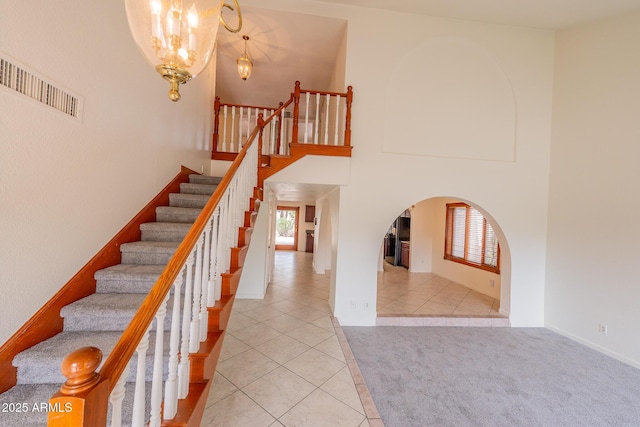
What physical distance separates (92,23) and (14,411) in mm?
2740

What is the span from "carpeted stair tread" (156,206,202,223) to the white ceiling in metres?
1.56

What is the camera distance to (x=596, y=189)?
11.1ft

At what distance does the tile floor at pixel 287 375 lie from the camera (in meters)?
1.94

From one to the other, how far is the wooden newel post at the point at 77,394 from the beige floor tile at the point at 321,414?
167 cm

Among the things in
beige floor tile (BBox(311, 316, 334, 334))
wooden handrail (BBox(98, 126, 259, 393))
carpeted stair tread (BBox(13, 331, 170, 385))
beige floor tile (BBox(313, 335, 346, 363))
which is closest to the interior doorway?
beige floor tile (BBox(311, 316, 334, 334))

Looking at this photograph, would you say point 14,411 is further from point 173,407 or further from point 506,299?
point 506,299

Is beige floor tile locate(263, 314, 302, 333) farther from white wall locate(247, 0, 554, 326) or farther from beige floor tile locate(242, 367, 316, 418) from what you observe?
beige floor tile locate(242, 367, 316, 418)

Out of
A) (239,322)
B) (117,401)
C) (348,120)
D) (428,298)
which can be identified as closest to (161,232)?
(239,322)

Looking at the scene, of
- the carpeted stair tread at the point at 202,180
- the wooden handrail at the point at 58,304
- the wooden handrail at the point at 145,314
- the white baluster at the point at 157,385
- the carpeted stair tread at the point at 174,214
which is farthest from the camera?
the carpeted stair tread at the point at 202,180

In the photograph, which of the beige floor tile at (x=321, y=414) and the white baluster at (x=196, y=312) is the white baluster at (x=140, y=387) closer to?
the white baluster at (x=196, y=312)

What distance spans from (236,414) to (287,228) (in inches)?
426

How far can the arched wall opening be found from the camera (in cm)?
413

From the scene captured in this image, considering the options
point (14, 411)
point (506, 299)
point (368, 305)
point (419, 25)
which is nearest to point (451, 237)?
point (506, 299)

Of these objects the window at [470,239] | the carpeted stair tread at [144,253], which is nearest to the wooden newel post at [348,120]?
the carpeted stair tread at [144,253]
